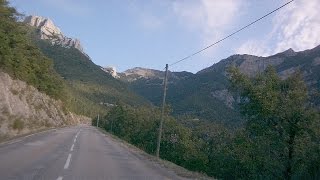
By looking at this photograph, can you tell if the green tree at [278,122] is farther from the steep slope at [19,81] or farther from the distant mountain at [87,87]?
the distant mountain at [87,87]

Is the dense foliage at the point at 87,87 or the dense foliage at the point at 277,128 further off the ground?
the dense foliage at the point at 87,87

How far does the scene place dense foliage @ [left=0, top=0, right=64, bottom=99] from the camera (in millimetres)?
40691

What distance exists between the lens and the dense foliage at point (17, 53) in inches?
1602

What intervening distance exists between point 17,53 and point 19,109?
608 centimetres

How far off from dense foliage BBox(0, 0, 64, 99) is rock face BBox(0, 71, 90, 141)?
1268 mm

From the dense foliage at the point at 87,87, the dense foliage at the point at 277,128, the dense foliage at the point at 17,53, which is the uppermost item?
the dense foliage at the point at 87,87

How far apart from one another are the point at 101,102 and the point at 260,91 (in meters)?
160

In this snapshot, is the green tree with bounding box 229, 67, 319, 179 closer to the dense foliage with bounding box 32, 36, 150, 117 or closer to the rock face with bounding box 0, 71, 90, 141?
the rock face with bounding box 0, 71, 90, 141

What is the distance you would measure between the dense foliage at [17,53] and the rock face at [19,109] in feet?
4.16

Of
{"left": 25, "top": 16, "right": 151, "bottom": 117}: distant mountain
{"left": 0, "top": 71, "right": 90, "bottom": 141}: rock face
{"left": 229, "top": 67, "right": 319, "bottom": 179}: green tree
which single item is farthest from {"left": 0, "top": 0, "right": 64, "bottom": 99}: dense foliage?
{"left": 25, "top": 16, "right": 151, "bottom": 117}: distant mountain

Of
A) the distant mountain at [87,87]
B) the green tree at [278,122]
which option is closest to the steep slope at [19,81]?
the green tree at [278,122]

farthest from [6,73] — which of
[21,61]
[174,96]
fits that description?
[174,96]

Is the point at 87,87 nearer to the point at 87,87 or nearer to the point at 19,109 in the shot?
the point at 87,87

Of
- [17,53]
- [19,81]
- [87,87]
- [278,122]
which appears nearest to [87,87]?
[87,87]
